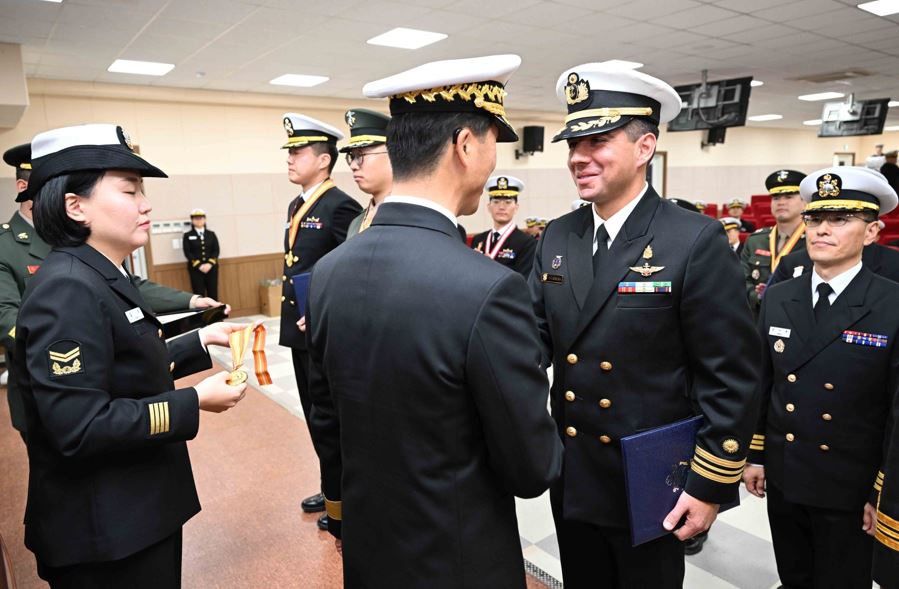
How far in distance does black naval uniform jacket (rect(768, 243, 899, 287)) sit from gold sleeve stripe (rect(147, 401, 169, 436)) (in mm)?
2453

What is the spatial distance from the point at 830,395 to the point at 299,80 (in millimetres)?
8531

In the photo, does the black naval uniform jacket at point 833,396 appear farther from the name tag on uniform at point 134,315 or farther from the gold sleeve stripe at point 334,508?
the name tag on uniform at point 134,315

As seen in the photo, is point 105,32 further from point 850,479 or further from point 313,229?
point 850,479

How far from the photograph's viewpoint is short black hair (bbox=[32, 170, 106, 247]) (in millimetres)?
1313

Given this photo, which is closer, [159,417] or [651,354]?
[159,417]

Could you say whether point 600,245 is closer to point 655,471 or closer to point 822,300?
point 655,471

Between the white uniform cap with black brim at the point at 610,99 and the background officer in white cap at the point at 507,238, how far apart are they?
A: 2971 millimetres

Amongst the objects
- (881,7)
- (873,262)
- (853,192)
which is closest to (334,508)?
(853,192)

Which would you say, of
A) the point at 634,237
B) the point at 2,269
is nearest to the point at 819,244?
the point at 634,237

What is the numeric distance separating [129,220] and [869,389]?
2167 mm

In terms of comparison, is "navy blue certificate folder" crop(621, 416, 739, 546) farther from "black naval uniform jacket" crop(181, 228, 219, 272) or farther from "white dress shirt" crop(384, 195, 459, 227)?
"black naval uniform jacket" crop(181, 228, 219, 272)

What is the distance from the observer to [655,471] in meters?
1.38

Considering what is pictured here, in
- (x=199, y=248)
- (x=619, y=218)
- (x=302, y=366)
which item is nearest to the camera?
(x=619, y=218)

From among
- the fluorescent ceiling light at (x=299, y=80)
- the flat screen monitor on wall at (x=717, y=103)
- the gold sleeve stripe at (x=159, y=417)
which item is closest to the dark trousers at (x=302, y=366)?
the gold sleeve stripe at (x=159, y=417)
